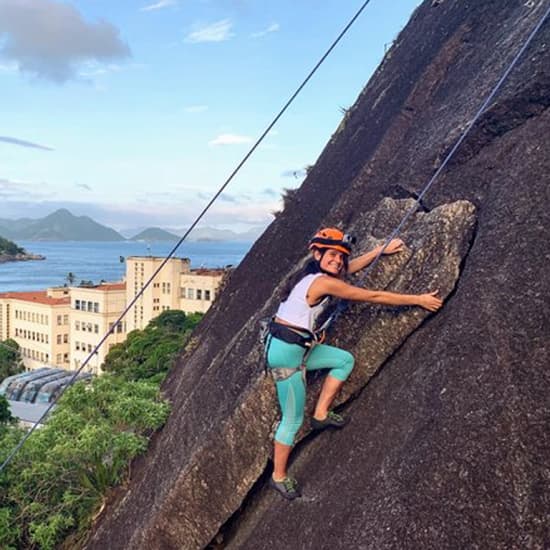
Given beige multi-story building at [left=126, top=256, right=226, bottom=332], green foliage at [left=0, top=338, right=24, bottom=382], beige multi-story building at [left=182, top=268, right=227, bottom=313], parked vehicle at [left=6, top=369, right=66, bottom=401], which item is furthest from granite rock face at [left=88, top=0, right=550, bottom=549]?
green foliage at [left=0, top=338, right=24, bottom=382]

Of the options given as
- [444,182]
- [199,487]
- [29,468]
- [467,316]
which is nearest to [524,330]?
[467,316]

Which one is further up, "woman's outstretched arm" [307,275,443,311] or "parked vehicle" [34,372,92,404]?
"woman's outstretched arm" [307,275,443,311]

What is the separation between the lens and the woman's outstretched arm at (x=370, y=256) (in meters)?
6.14

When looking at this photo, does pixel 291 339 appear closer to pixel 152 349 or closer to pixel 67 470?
pixel 67 470

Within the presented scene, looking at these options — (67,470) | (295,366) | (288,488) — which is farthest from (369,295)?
(67,470)

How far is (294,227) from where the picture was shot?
10.7m

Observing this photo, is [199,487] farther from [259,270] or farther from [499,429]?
[259,270]

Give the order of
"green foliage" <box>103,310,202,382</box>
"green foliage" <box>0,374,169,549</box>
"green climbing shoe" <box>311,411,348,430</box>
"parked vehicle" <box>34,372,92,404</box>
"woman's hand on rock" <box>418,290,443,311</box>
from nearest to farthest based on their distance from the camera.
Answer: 1. "woman's hand on rock" <box>418,290,443,311</box>
2. "green climbing shoe" <box>311,411,348,430</box>
3. "green foliage" <box>0,374,169,549</box>
4. "green foliage" <box>103,310,202,382</box>
5. "parked vehicle" <box>34,372,92,404</box>

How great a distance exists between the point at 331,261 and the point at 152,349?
4464 cm

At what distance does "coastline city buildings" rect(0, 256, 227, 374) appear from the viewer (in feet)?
253

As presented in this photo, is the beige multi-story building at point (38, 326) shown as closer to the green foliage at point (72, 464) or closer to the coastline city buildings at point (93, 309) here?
the coastline city buildings at point (93, 309)

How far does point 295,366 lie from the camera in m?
5.78

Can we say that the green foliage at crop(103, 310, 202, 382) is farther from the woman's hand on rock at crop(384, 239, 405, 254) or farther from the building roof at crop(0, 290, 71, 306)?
the woman's hand on rock at crop(384, 239, 405, 254)

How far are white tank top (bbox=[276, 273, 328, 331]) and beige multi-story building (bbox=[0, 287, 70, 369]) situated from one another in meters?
85.5
